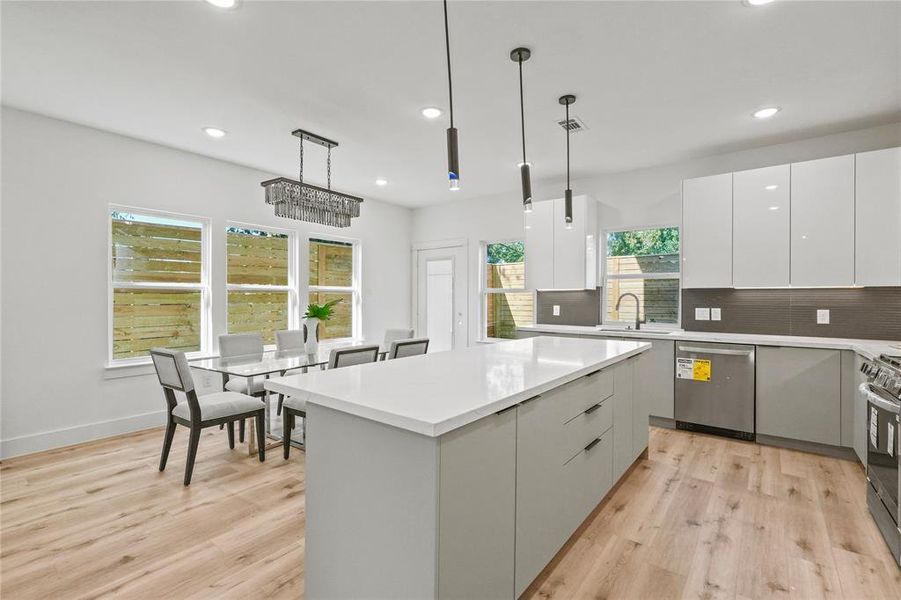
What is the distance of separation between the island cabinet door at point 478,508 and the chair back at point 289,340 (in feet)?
10.2

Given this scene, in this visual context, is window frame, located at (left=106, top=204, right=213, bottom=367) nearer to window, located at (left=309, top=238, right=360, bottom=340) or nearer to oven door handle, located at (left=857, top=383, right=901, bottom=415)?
window, located at (left=309, top=238, right=360, bottom=340)

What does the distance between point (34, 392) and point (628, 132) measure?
5.16 m

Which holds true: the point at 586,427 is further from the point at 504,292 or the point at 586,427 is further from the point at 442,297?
the point at 442,297

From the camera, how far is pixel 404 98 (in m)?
2.99

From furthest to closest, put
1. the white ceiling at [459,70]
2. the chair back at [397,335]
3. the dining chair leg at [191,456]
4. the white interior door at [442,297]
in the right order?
the white interior door at [442,297] < the chair back at [397,335] < the dining chair leg at [191,456] < the white ceiling at [459,70]

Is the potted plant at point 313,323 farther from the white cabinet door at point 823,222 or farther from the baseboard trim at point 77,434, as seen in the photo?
the white cabinet door at point 823,222

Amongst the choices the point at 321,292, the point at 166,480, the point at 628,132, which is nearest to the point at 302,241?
the point at 321,292

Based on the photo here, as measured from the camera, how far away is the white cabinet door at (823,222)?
10.9 feet

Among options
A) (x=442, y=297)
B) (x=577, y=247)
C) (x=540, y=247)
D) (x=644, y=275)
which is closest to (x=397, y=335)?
(x=442, y=297)

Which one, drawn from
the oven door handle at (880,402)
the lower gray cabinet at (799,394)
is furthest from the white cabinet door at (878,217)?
the oven door handle at (880,402)

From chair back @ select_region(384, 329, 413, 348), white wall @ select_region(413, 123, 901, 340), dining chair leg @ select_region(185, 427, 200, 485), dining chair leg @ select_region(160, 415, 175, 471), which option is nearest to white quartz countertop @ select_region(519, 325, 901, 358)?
white wall @ select_region(413, 123, 901, 340)

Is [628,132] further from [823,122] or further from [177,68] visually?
[177,68]

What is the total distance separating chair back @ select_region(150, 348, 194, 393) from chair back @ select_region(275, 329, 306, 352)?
4.04 ft

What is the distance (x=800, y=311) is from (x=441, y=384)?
3.78 m
